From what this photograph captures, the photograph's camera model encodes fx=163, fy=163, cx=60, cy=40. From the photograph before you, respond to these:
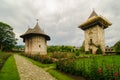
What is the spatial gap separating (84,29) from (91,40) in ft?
10.7

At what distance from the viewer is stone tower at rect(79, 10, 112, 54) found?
33500mm

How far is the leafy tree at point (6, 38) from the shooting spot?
50588mm

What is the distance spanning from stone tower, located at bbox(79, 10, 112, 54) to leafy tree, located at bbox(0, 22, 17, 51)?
25654 millimetres

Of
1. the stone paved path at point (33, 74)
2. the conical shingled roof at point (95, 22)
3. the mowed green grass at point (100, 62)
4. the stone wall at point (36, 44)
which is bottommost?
the stone paved path at point (33, 74)

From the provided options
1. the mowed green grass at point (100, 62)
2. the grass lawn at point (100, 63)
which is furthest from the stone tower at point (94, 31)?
the grass lawn at point (100, 63)

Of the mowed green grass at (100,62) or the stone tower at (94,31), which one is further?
the stone tower at (94,31)

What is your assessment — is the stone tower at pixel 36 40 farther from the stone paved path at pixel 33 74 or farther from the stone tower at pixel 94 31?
the stone paved path at pixel 33 74

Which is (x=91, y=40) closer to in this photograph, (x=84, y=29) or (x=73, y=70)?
(x=84, y=29)

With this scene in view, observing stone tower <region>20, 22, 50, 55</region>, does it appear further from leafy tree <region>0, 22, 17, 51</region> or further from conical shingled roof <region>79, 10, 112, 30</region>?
leafy tree <region>0, 22, 17, 51</region>

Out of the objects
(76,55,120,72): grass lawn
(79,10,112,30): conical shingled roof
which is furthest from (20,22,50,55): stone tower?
(76,55,120,72): grass lawn

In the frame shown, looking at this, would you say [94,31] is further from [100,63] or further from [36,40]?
[100,63]

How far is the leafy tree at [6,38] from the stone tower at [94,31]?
1010 inches

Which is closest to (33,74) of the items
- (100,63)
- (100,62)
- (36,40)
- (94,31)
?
(100,63)

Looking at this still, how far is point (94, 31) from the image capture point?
3441 cm
